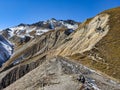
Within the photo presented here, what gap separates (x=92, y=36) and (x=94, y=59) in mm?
17785

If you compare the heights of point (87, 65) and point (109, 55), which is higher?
point (109, 55)

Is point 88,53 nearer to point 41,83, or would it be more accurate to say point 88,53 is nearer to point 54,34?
point 41,83

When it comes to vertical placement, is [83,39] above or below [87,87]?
above

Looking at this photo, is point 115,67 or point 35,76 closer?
point 35,76

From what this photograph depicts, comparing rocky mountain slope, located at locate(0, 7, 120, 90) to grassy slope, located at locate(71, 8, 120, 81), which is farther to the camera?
grassy slope, located at locate(71, 8, 120, 81)

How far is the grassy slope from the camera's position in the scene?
38.3 metres

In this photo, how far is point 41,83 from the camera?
80.3ft

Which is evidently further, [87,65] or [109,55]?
[109,55]

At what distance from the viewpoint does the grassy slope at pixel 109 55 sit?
38312mm

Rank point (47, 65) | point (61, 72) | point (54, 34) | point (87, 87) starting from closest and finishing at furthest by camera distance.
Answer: point (87, 87) < point (61, 72) < point (47, 65) < point (54, 34)

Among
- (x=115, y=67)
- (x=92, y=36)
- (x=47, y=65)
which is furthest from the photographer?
(x=92, y=36)

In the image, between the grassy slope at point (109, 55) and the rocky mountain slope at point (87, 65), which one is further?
the grassy slope at point (109, 55)

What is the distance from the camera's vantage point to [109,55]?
4412 centimetres

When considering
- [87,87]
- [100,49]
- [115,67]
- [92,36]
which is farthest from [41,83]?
[92,36]
